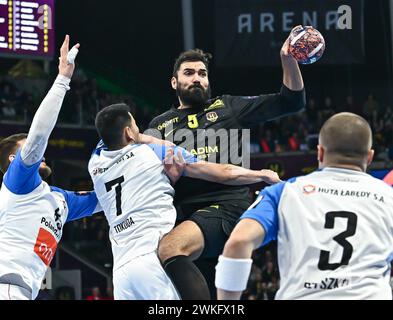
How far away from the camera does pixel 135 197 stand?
21.2 feet

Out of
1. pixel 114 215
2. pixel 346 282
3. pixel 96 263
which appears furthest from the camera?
pixel 96 263

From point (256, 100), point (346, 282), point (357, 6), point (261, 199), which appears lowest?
point (346, 282)

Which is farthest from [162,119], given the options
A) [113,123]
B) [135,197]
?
[135,197]

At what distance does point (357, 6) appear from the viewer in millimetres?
19688

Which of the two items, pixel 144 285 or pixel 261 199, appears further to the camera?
pixel 144 285

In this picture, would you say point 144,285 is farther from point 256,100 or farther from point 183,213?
point 256,100

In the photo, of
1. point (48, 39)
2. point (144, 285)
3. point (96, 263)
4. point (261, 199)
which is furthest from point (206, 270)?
point (96, 263)

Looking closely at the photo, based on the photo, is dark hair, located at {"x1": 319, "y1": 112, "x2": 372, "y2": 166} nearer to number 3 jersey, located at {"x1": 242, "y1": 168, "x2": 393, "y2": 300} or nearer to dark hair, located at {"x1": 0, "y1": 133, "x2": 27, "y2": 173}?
number 3 jersey, located at {"x1": 242, "y1": 168, "x2": 393, "y2": 300}

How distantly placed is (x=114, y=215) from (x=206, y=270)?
4.47 feet

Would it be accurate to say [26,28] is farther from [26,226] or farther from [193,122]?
[26,226]

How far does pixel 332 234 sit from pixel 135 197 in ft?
7.92

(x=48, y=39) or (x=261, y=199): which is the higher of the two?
(x=48, y=39)
